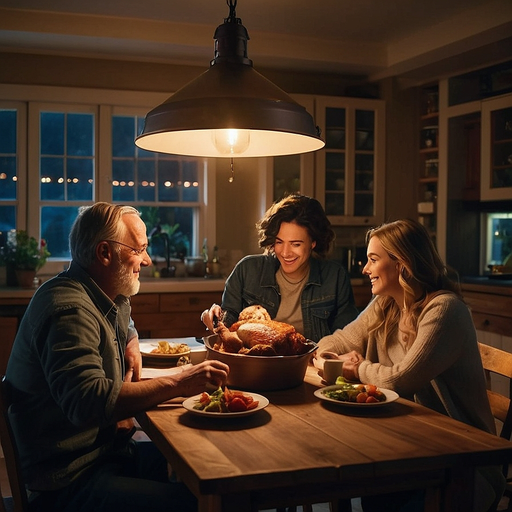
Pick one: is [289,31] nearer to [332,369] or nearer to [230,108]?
[230,108]

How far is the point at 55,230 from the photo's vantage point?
16.2ft

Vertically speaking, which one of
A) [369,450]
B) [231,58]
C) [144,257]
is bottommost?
[369,450]

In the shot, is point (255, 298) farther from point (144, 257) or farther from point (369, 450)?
point (369, 450)

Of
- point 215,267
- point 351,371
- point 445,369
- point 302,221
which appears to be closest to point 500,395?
point 445,369

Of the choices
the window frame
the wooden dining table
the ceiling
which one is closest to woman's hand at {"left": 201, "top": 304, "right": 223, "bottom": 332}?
the wooden dining table

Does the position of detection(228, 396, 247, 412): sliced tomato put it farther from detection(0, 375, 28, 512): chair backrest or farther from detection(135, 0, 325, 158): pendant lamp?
detection(135, 0, 325, 158): pendant lamp

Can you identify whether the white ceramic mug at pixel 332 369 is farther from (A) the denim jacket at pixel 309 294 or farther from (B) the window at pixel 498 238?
(B) the window at pixel 498 238

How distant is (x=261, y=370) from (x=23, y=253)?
2.95m

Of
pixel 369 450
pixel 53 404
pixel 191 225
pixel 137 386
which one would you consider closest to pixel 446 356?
pixel 369 450

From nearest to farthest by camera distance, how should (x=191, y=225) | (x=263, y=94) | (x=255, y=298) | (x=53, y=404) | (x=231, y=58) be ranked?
(x=53, y=404) → (x=263, y=94) → (x=231, y=58) → (x=255, y=298) → (x=191, y=225)

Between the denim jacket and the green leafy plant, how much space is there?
203 cm

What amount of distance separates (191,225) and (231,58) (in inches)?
133

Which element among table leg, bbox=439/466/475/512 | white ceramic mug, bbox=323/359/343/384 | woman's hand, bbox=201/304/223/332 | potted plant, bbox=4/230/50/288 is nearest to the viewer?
table leg, bbox=439/466/475/512

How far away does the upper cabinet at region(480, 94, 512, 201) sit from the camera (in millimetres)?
4477
